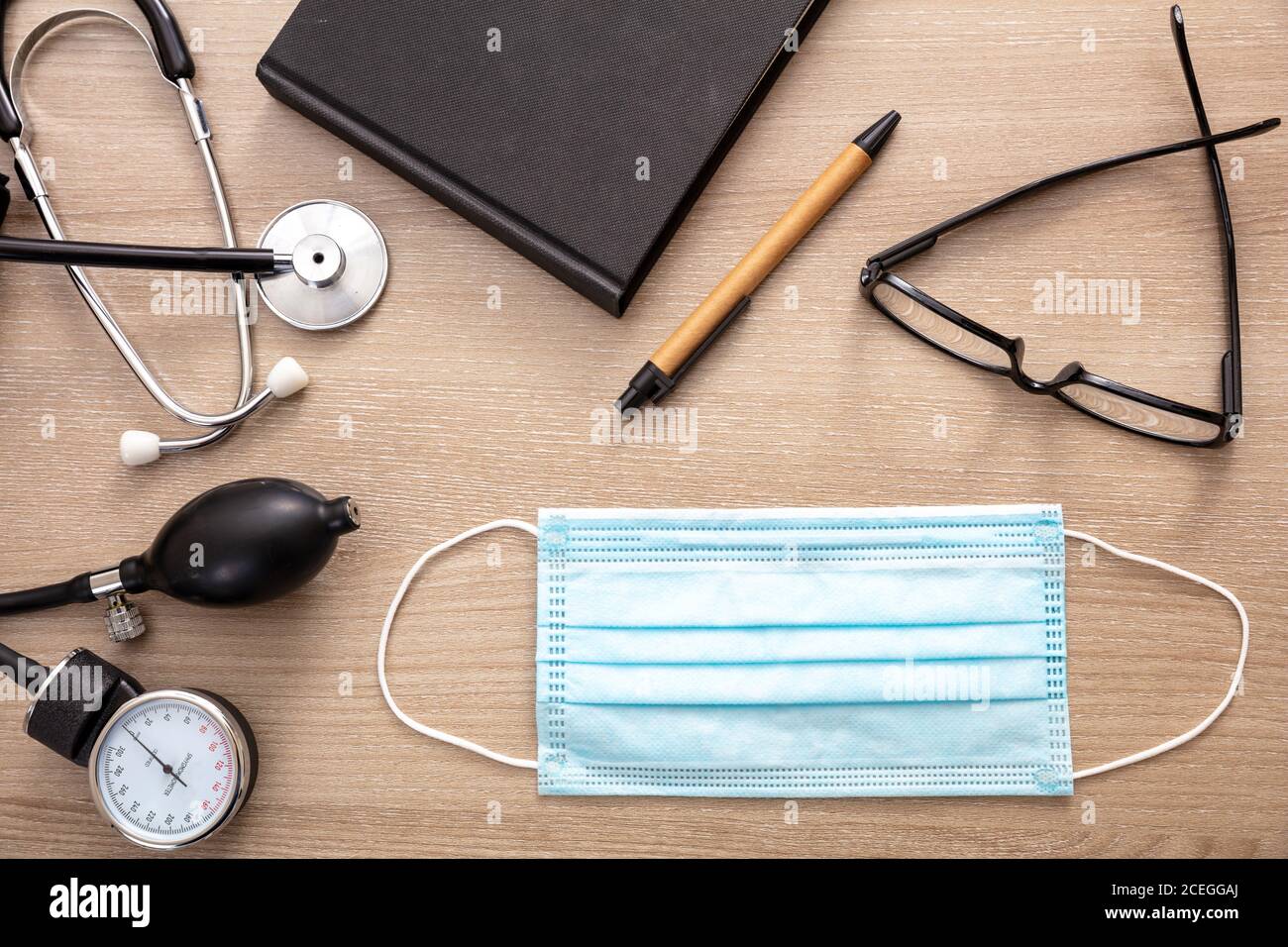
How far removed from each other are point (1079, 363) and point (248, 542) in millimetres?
688

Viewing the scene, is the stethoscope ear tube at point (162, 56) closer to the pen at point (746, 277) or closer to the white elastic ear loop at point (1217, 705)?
the pen at point (746, 277)

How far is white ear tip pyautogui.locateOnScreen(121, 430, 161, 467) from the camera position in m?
0.74

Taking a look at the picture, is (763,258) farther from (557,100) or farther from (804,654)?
(804,654)

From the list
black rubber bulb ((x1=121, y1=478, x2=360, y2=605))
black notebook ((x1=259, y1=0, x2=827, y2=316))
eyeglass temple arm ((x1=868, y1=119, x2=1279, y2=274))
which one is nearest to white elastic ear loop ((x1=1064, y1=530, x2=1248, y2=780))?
eyeglass temple arm ((x1=868, y1=119, x2=1279, y2=274))

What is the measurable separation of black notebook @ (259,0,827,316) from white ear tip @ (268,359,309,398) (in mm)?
189

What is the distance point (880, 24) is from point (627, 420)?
416mm

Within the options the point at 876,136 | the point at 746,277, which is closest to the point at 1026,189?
the point at 876,136

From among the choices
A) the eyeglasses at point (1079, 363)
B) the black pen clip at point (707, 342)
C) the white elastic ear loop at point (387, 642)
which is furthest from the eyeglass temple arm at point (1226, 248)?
the white elastic ear loop at point (387, 642)

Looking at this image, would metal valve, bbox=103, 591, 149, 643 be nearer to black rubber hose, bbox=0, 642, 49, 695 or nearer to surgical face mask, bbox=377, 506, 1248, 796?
black rubber hose, bbox=0, 642, 49, 695

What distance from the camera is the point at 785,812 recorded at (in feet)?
2.43

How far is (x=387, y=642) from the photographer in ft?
2.46

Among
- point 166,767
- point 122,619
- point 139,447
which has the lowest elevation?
point 166,767

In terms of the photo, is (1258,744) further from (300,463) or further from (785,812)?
(300,463)

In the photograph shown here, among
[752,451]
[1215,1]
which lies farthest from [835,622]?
[1215,1]
